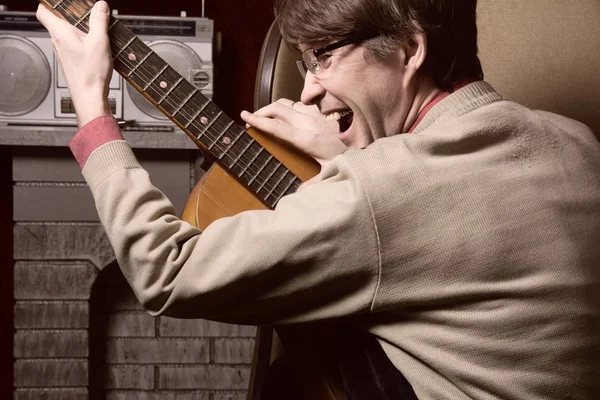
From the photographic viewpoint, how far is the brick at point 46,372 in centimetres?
215

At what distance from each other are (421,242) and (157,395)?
1791 mm

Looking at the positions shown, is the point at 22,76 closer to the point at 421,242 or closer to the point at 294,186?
the point at 294,186

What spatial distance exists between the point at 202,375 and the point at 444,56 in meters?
1.65

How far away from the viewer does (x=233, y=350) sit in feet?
7.48

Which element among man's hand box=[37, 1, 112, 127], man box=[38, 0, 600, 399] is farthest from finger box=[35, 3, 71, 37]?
man box=[38, 0, 600, 399]

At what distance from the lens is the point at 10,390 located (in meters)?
2.71

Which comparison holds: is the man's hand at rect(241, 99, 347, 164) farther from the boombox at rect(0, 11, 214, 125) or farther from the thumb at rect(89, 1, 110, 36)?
the boombox at rect(0, 11, 214, 125)

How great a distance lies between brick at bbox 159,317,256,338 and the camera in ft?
7.43

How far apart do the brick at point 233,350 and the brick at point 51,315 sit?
433 mm

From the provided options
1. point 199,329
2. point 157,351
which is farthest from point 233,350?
point 157,351

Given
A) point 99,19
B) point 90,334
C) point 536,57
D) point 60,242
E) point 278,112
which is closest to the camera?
point 99,19

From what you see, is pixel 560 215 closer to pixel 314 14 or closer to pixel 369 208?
pixel 369 208

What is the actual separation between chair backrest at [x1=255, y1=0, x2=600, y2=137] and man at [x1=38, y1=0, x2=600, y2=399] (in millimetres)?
516

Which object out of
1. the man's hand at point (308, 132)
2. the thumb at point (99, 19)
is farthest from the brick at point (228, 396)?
the thumb at point (99, 19)
